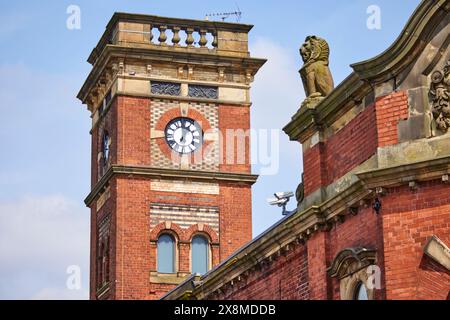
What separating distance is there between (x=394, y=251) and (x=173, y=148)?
29679 millimetres

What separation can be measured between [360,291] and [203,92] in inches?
1143

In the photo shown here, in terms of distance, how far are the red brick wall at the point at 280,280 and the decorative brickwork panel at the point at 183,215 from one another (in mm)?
18979

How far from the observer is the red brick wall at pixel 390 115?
26.5 meters

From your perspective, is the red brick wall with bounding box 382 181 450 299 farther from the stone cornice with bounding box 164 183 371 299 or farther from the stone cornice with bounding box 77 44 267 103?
the stone cornice with bounding box 77 44 267 103

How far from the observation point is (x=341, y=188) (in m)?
28.6

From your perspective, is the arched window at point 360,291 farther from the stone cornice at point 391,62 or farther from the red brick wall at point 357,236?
the stone cornice at point 391,62

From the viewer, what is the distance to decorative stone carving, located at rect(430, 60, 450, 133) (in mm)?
25734

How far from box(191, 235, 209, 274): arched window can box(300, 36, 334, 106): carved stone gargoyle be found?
23.9 metres

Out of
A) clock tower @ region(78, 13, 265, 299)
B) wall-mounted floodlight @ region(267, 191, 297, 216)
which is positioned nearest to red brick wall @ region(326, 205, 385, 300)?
wall-mounted floodlight @ region(267, 191, 297, 216)

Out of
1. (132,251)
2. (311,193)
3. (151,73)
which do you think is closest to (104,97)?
(151,73)

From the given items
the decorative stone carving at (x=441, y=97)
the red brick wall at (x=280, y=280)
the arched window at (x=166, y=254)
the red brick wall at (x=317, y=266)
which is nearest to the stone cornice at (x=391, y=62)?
the decorative stone carving at (x=441, y=97)

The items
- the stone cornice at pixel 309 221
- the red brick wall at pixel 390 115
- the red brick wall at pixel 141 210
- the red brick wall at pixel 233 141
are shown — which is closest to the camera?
the stone cornice at pixel 309 221
